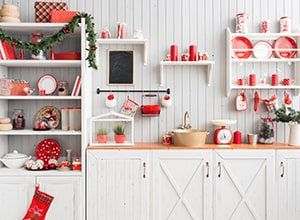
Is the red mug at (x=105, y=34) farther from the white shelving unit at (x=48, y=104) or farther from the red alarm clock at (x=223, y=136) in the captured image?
the red alarm clock at (x=223, y=136)

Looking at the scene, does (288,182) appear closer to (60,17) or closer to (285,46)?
(285,46)

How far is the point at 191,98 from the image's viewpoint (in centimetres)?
338

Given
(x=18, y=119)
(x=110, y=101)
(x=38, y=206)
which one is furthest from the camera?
(x=110, y=101)

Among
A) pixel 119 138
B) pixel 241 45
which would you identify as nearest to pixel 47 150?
pixel 119 138

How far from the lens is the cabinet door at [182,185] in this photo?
2969 millimetres

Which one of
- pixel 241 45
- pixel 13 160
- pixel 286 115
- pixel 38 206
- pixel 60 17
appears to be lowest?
pixel 38 206

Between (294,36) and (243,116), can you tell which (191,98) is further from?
(294,36)

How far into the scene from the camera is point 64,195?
2.95 metres

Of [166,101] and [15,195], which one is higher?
[166,101]

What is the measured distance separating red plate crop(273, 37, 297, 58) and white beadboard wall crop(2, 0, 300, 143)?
113mm

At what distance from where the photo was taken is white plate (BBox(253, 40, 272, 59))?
3.35 metres

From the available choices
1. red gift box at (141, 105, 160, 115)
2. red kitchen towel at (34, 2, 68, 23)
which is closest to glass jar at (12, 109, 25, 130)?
red kitchen towel at (34, 2, 68, 23)

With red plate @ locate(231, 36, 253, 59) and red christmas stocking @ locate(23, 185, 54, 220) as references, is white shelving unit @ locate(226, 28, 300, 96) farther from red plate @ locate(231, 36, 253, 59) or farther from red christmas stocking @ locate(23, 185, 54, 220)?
red christmas stocking @ locate(23, 185, 54, 220)

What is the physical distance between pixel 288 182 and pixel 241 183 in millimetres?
407
